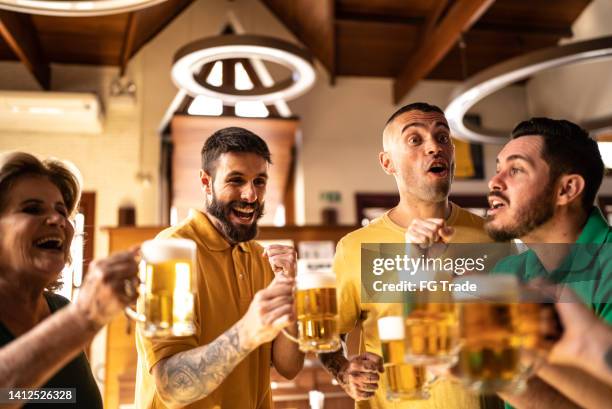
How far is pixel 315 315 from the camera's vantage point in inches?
57.9

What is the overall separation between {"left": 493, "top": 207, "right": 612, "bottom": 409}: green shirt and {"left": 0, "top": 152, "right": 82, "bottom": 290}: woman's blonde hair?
46.9 inches

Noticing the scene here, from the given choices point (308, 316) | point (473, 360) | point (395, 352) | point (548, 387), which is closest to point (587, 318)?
point (473, 360)

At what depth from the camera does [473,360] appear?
108 centimetres

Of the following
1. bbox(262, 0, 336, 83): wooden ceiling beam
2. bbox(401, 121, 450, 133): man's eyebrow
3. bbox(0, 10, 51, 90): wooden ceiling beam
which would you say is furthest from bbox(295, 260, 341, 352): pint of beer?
bbox(262, 0, 336, 83): wooden ceiling beam

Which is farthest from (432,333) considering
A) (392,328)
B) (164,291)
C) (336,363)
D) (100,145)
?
Answer: (100,145)

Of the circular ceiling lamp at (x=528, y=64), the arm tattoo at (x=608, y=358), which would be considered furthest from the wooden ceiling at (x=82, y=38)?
the arm tattoo at (x=608, y=358)

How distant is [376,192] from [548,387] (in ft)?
23.1

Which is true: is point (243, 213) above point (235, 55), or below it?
below

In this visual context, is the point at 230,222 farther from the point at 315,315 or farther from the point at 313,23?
the point at 313,23

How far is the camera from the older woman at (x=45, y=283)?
1.14m

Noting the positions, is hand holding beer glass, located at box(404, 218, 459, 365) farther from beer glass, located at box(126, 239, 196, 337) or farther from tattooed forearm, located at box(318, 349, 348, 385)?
tattooed forearm, located at box(318, 349, 348, 385)

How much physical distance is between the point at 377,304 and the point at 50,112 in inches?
251

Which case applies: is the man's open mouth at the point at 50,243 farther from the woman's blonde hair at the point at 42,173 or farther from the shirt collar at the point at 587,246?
the shirt collar at the point at 587,246

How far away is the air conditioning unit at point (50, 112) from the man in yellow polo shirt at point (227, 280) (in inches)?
228
